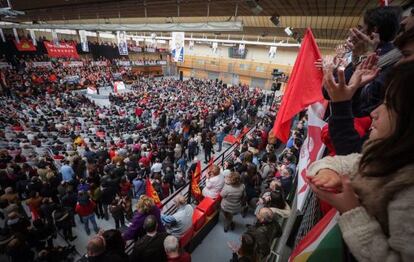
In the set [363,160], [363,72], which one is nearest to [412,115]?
[363,160]

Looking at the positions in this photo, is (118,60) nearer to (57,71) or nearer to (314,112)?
(57,71)

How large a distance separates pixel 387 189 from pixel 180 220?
3021 millimetres

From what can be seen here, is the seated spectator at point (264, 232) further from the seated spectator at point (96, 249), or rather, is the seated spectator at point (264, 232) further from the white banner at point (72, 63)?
the white banner at point (72, 63)

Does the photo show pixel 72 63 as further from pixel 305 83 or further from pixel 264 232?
pixel 305 83

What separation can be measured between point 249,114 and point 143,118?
7264mm

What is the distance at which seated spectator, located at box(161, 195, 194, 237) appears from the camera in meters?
3.29

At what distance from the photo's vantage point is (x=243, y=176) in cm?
464

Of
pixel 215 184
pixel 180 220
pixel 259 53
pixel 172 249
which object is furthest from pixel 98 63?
pixel 172 249

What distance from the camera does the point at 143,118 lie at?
15.7 meters

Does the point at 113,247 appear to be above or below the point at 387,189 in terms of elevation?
below

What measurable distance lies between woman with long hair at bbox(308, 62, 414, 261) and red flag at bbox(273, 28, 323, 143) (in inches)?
52.1

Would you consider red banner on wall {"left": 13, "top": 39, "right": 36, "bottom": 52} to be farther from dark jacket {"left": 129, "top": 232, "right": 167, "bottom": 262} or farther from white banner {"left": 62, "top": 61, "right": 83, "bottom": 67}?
dark jacket {"left": 129, "top": 232, "right": 167, "bottom": 262}

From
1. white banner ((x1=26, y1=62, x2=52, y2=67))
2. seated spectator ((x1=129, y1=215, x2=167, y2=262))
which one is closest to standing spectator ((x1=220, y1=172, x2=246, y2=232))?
seated spectator ((x1=129, y1=215, x2=167, y2=262))

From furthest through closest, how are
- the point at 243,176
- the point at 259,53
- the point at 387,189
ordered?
the point at 259,53, the point at 243,176, the point at 387,189
